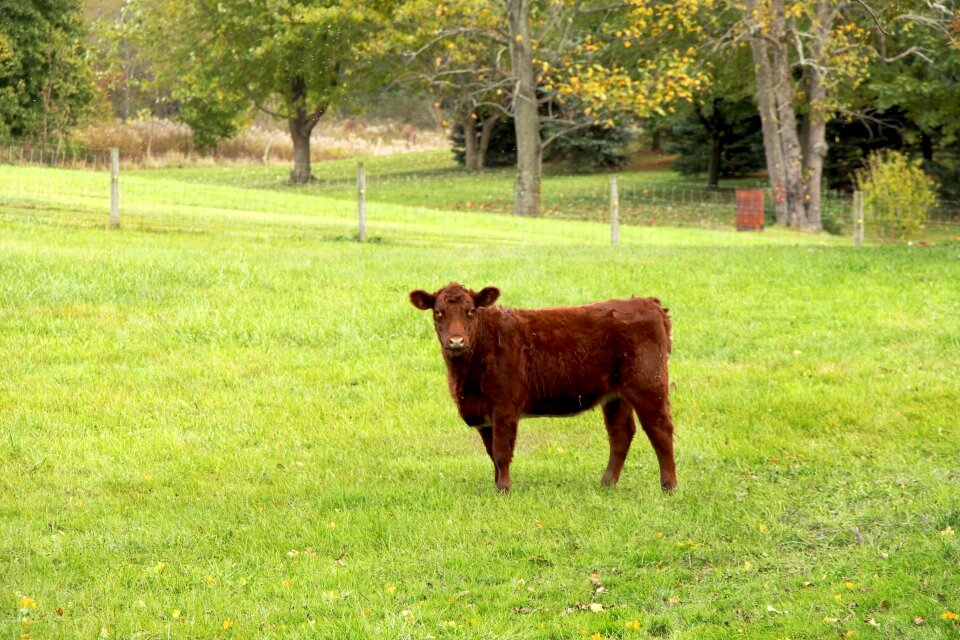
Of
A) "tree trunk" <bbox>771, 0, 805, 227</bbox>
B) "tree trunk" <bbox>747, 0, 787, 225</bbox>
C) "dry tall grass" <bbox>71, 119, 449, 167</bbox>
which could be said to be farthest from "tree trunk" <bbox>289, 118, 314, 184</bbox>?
"tree trunk" <bbox>771, 0, 805, 227</bbox>

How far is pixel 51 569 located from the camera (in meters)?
7.25

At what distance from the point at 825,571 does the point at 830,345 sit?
8.05 metres

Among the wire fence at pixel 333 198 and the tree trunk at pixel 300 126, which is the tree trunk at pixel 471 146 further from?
the tree trunk at pixel 300 126

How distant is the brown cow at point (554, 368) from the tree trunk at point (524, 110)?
92.2 feet

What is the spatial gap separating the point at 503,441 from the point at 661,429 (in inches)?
46.0

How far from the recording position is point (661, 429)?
8.85m

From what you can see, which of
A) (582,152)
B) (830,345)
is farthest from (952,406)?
(582,152)

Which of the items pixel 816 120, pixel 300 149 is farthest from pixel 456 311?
pixel 300 149

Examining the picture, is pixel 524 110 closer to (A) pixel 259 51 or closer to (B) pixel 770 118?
(B) pixel 770 118

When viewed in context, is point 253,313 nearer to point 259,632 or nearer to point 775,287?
point 775,287

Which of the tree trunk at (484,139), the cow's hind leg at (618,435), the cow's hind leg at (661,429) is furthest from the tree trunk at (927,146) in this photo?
the cow's hind leg at (661,429)

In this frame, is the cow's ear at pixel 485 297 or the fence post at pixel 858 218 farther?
the fence post at pixel 858 218

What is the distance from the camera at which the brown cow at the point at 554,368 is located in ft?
28.8

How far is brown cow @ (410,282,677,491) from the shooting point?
877 centimetres
